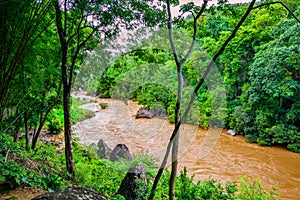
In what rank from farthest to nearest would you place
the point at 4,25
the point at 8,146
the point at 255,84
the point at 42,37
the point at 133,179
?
the point at 255,84 < the point at 133,179 < the point at 42,37 < the point at 8,146 < the point at 4,25

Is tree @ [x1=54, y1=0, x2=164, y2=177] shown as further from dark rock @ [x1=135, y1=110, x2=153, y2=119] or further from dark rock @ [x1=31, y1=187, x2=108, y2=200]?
dark rock @ [x1=135, y1=110, x2=153, y2=119]

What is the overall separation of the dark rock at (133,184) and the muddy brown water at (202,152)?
167cm

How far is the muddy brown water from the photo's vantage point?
4664 millimetres

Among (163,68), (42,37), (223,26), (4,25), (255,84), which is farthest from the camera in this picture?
(223,26)

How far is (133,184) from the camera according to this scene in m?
2.56

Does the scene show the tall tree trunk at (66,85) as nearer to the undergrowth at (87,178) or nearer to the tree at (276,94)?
the undergrowth at (87,178)

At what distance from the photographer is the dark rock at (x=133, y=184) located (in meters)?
2.51

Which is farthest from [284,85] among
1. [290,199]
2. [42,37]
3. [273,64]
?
[42,37]

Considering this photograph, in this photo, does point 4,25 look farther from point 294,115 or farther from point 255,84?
point 294,115

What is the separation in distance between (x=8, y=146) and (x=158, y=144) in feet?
12.6

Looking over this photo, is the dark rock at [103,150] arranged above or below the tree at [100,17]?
below

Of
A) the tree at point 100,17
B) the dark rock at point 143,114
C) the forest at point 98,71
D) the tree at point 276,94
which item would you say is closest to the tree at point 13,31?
the forest at point 98,71

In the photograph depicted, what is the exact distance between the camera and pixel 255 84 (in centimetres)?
663

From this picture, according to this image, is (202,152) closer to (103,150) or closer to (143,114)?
(143,114)
